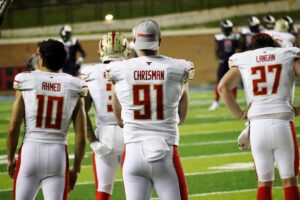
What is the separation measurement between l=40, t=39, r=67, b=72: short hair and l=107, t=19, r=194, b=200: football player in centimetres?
33

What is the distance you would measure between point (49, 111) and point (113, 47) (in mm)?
1197

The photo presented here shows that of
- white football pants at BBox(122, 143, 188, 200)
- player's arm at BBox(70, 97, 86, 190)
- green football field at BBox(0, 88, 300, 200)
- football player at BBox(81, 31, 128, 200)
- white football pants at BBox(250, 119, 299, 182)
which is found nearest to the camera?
white football pants at BBox(122, 143, 188, 200)

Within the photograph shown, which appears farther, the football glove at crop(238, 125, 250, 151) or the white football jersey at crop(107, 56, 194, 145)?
the football glove at crop(238, 125, 250, 151)

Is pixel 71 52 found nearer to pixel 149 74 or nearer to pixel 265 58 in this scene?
pixel 265 58

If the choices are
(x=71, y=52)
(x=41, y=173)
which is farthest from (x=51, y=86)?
(x=71, y=52)

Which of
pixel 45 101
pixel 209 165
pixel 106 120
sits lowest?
pixel 209 165

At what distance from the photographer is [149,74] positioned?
4.92m

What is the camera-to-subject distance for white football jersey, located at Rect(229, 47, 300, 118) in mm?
5777

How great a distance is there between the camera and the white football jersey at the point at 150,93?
4918mm

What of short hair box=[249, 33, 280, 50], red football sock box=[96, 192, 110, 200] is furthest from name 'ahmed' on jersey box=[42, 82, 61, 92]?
short hair box=[249, 33, 280, 50]

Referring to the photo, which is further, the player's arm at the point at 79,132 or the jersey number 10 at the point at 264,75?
the jersey number 10 at the point at 264,75

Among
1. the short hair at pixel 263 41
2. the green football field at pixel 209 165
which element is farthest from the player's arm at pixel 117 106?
the green football field at pixel 209 165

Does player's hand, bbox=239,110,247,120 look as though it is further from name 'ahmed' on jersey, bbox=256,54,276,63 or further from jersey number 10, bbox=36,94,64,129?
jersey number 10, bbox=36,94,64,129

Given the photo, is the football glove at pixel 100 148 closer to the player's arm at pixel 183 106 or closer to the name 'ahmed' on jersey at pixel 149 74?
the player's arm at pixel 183 106
